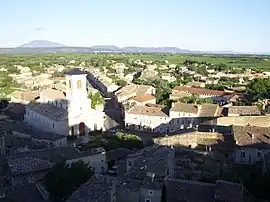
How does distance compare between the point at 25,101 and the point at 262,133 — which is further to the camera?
the point at 25,101

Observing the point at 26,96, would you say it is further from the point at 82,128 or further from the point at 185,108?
the point at 185,108

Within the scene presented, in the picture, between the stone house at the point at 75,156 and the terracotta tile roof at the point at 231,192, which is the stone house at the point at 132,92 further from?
the terracotta tile roof at the point at 231,192

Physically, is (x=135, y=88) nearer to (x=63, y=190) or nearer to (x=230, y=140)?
(x=230, y=140)

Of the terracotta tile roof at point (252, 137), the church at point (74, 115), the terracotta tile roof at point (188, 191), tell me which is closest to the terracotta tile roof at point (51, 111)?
the church at point (74, 115)

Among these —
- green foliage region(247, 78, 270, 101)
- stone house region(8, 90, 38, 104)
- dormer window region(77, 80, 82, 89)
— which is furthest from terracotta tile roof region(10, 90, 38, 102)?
green foliage region(247, 78, 270, 101)

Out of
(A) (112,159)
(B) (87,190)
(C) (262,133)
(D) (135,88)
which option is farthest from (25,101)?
(B) (87,190)

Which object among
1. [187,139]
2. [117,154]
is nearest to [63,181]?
[117,154]

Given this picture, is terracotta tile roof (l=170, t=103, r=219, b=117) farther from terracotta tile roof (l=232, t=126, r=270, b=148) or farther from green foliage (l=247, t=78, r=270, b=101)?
green foliage (l=247, t=78, r=270, b=101)
